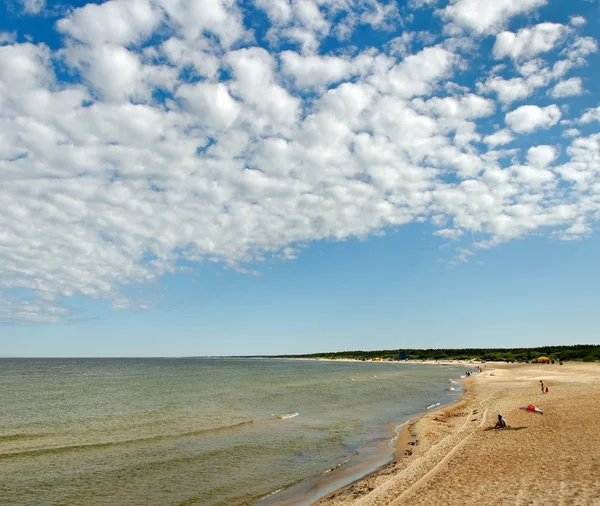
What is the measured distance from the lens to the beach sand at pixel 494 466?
496 inches

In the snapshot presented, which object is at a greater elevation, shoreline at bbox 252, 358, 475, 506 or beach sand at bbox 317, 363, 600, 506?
beach sand at bbox 317, 363, 600, 506

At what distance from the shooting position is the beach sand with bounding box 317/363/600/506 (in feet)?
41.4

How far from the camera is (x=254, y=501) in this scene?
15516 mm

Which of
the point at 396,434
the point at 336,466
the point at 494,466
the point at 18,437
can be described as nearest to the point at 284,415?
the point at 396,434

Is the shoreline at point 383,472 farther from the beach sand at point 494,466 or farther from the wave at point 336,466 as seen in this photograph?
the wave at point 336,466

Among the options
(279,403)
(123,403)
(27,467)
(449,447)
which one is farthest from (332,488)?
(123,403)

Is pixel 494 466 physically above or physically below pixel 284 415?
above

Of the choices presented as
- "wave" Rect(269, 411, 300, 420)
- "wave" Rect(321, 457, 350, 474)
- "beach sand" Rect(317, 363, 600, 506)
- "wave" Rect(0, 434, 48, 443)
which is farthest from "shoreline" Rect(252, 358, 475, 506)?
"wave" Rect(0, 434, 48, 443)

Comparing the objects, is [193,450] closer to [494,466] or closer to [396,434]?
[396,434]

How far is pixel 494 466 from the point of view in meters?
15.9

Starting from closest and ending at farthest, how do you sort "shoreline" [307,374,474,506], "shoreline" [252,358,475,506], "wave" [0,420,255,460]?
"shoreline" [307,374,474,506], "shoreline" [252,358,475,506], "wave" [0,420,255,460]

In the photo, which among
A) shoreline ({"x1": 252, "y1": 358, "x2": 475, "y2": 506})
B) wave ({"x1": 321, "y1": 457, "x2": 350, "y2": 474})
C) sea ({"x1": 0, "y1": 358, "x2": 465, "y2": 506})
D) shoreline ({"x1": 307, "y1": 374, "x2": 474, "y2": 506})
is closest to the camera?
shoreline ({"x1": 307, "y1": 374, "x2": 474, "y2": 506})

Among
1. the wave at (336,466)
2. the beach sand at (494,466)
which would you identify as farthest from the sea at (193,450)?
the beach sand at (494,466)

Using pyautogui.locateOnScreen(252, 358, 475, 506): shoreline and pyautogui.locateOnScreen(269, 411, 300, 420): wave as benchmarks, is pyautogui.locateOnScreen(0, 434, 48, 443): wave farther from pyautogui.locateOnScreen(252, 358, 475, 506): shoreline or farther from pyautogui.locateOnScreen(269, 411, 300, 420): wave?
pyautogui.locateOnScreen(252, 358, 475, 506): shoreline
